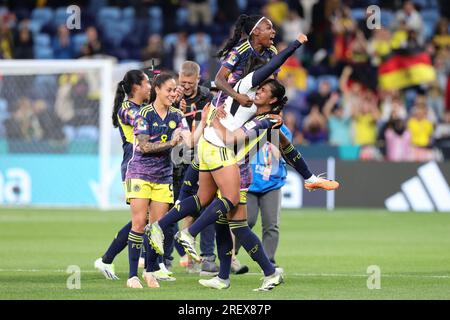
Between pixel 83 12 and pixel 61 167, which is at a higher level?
pixel 83 12

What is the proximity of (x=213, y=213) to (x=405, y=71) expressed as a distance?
14804 mm

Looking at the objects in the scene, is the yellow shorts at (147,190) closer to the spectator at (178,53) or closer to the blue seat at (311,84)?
the spectator at (178,53)

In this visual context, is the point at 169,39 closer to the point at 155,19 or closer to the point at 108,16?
the point at 155,19

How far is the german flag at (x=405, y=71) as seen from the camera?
913 inches

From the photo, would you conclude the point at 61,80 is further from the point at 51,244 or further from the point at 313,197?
the point at 51,244

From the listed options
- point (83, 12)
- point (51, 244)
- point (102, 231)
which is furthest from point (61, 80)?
point (51, 244)

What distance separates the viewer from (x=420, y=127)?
846 inches

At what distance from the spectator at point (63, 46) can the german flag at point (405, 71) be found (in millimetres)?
7495

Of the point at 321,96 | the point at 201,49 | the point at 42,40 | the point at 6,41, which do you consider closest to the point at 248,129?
the point at 321,96

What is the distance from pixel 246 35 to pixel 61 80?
12554 mm

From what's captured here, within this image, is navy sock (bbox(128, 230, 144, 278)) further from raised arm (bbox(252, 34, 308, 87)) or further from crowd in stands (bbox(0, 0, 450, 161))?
crowd in stands (bbox(0, 0, 450, 161))

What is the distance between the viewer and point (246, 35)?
10.1m

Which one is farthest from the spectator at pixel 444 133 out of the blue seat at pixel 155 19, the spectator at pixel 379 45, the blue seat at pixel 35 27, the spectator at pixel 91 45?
the blue seat at pixel 35 27

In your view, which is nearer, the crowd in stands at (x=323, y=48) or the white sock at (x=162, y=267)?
the white sock at (x=162, y=267)
